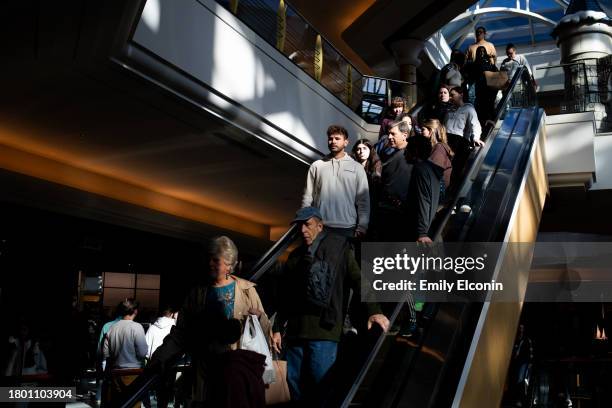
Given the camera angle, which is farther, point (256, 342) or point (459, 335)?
point (459, 335)

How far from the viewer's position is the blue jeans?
12.4 feet

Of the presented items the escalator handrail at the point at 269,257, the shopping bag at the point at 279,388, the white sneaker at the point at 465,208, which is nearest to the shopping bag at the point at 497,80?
the white sneaker at the point at 465,208

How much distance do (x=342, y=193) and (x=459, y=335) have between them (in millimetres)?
1735

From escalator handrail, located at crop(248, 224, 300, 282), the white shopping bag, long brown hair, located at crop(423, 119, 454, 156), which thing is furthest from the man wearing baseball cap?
long brown hair, located at crop(423, 119, 454, 156)

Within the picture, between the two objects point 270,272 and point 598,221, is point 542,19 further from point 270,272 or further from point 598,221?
point 270,272

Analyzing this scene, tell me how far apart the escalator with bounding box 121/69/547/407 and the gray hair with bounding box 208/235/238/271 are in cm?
58

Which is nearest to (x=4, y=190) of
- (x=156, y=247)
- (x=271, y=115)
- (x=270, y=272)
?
(x=271, y=115)

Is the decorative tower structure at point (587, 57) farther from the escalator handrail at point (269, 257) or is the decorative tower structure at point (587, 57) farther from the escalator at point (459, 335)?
the escalator handrail at point (269, 257)

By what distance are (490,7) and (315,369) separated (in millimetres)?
28968

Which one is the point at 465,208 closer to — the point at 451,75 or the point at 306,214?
the point at 306,214

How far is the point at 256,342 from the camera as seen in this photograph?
3.58 meters

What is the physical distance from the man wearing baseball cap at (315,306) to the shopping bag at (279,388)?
0.04 metres

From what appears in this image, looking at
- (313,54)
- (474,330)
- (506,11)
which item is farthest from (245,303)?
(506,11)

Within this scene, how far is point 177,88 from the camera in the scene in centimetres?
838
